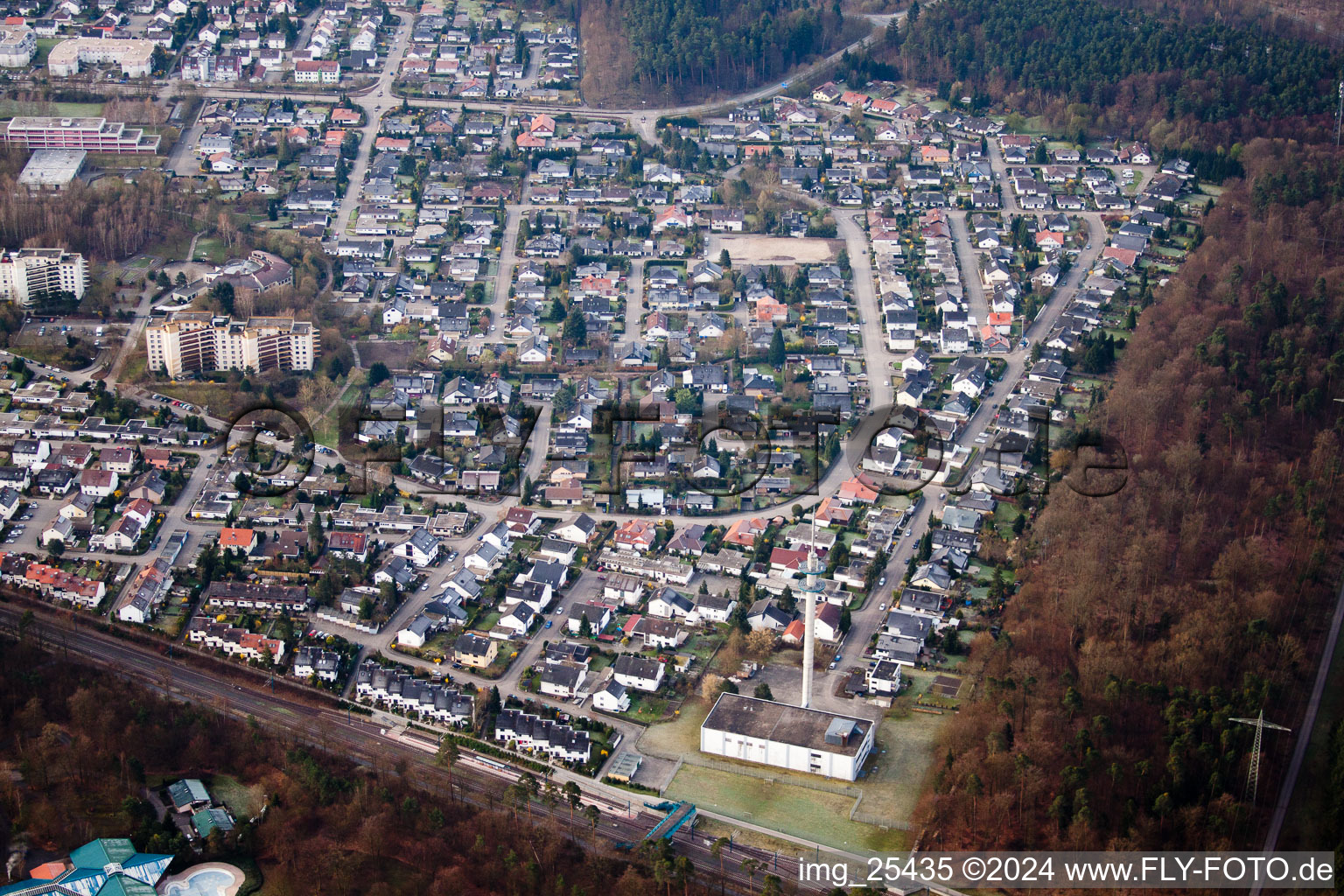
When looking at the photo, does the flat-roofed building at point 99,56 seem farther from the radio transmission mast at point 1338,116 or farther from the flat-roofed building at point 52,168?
the radio transmission mast at point 1338,116

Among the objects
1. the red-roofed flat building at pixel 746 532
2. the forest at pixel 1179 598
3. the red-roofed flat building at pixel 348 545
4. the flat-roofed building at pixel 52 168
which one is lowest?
the red-roofed flat building at pixel 348 545

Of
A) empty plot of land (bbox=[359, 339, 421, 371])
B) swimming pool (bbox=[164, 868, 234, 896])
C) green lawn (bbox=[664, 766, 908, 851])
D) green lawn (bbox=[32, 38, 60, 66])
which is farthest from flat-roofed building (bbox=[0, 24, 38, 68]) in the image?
green lawn (bbox=[664, 766, 908, 851])

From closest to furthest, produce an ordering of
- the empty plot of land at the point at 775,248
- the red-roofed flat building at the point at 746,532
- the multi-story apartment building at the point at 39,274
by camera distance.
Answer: the red-roofed flat building at the point at 746,532 < the multi-story apartment building at the point at 39,274 < the empty plot of land at the point at 775,248

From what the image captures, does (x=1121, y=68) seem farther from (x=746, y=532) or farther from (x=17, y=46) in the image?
(x=17, y=46)

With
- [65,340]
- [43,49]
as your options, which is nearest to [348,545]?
[65,340]

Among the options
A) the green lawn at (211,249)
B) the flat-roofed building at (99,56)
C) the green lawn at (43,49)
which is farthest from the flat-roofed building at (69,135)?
the green lawn at (211,249)
